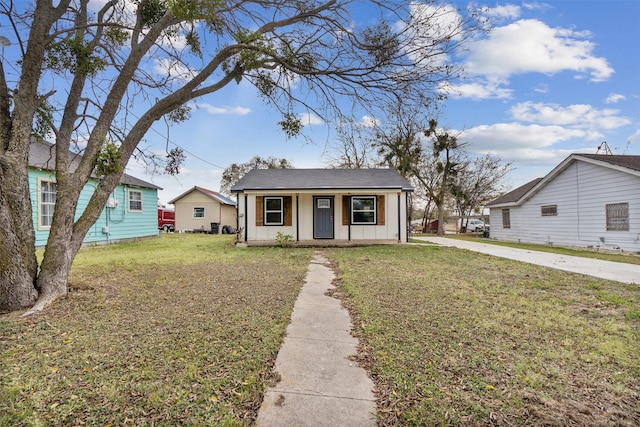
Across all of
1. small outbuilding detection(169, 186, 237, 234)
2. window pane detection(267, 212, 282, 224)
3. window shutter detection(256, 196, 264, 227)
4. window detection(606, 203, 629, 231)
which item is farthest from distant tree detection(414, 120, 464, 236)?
small outbuilding detection(169, 186, 237, 234)

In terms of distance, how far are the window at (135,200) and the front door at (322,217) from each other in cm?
865

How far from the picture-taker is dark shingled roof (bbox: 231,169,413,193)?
43.0 ft

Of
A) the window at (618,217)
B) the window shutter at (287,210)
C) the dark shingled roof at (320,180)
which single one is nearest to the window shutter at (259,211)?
the dark shingled roof at (320,180)

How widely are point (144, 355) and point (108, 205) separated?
41.3 feet

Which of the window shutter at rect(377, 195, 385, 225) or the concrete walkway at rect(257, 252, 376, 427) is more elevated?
the window shutter at rect(377, 195, 385, 225)

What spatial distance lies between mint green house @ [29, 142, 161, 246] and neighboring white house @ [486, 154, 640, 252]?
18724 mm

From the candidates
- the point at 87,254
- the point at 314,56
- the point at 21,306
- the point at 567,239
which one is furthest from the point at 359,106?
the point at 567,239

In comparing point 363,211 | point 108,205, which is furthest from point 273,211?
point 108,205

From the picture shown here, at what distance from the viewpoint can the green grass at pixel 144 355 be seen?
2.04m

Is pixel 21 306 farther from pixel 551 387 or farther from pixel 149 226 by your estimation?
pixel 149 226

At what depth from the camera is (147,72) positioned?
19.0 feet

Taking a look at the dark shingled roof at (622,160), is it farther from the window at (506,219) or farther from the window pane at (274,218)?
the window pane at (274,218)

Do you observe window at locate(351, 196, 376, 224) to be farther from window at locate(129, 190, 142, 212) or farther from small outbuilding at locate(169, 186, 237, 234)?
small outbuilding at locate(169, 186, 237, 234)

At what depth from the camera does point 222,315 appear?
→ 13.1 feet
